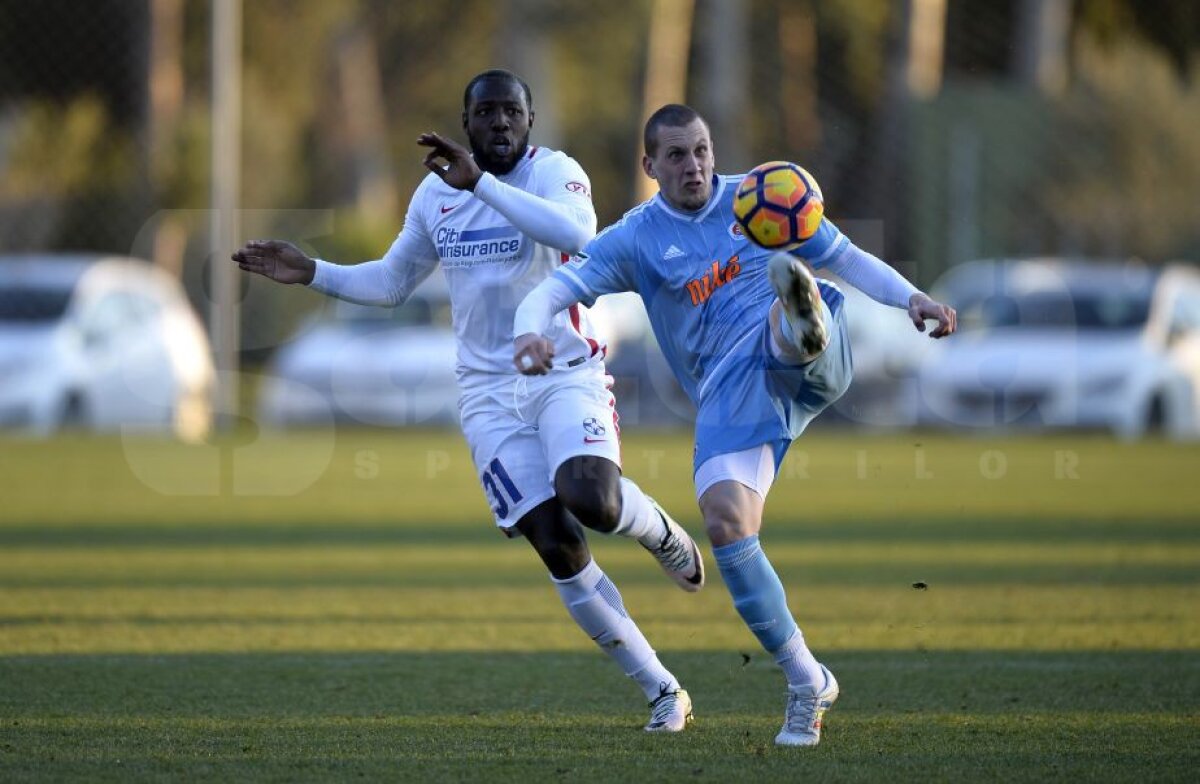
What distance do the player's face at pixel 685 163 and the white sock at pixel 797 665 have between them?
1593 mm

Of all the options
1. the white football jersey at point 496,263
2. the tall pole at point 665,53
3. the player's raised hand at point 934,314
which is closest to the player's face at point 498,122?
the white football jersey at point 496,263

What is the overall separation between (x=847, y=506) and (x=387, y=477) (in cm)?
538

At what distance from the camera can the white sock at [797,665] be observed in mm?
6688

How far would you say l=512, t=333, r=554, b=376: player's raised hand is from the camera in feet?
21.3

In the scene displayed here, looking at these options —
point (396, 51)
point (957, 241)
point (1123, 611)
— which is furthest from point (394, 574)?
point (396, 51)

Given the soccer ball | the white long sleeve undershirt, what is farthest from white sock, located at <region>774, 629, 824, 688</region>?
the white long sleeve undershirt

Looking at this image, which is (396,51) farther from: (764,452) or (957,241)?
(764,452)

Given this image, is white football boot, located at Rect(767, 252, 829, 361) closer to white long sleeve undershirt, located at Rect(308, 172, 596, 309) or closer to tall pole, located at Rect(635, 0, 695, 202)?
white long sleeve undershirt, located at Rect(308, 172, 596, 309)

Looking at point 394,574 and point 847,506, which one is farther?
point 847,506

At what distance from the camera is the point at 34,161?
111 feet

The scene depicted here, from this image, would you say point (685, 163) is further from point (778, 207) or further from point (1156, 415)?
point (1156, 415)

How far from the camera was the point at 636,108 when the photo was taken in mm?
43250

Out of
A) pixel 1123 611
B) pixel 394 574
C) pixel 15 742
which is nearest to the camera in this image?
pixel 15 742

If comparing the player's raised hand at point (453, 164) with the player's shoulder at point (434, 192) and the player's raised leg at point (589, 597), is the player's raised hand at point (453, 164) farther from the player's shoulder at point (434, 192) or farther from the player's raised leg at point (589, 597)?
the player's raised leg at point (589, 597)
